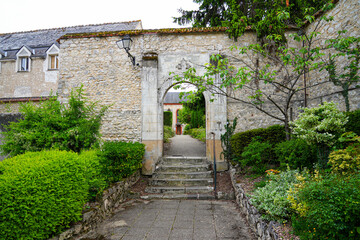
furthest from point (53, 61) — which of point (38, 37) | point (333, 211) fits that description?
point (333, 211)

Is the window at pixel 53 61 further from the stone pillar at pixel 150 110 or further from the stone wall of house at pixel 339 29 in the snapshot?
the stone wall of house at pixel 339 29

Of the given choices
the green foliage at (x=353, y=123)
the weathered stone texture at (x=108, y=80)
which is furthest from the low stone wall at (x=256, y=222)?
the weathered stone texture at (x=108, y=80)

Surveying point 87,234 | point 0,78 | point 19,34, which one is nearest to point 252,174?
point 87,234

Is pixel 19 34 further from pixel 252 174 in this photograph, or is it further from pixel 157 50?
pixel 252 174

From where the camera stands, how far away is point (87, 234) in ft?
11.8

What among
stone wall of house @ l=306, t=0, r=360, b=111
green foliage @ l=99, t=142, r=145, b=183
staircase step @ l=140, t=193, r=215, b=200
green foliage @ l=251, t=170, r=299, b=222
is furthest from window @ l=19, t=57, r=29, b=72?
green foliage @ l=251, t=170, r=299, b=222

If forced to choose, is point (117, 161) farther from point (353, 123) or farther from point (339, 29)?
point (339, 29)

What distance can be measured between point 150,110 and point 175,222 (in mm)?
4156

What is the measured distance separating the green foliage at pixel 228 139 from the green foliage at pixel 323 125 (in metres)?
3.41

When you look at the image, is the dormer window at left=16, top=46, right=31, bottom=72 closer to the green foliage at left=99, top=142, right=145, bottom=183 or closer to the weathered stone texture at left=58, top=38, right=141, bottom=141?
the weathered stone texture at left=58, top=38, right=141, bottom=141

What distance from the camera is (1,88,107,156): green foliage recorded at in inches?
194

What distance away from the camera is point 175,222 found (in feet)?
13.5

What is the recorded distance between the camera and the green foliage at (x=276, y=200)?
2.92m

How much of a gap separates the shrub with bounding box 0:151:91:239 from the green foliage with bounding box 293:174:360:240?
309cm
